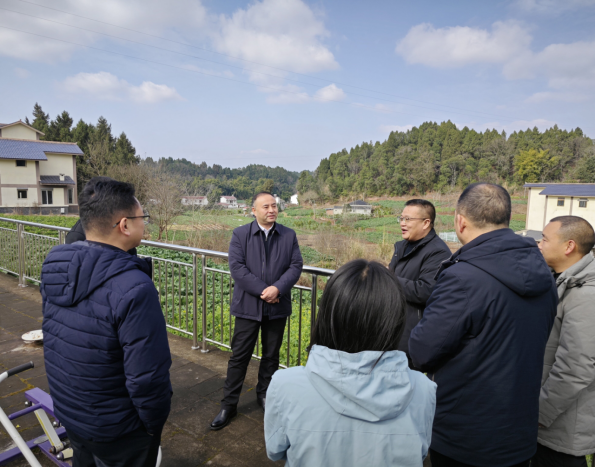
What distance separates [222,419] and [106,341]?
61.6 inches

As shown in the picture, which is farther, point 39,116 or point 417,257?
point 39,116

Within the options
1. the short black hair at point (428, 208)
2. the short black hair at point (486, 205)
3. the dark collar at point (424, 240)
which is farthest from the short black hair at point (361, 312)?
the short black hair at point (428, 208)

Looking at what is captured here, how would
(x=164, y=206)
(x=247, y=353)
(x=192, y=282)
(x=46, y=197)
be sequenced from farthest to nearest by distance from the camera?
(x=46, y=197) < (x=164, y=206) < (x=192, y=282) < (x=247, y=353)

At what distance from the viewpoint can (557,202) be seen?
113ft

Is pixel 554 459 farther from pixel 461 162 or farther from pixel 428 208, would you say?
pixel 461 162

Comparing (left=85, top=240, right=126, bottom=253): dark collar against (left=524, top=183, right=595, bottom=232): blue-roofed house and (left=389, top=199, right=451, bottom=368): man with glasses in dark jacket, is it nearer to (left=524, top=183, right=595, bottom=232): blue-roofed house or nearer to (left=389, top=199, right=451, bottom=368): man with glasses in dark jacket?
(left=389, top=199, right=451, bottom=368): man with glasses in dark jacket

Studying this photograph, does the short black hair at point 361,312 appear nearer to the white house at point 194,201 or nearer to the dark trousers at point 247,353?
the dark trousers at point 247,353

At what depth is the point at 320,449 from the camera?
0.95 meters

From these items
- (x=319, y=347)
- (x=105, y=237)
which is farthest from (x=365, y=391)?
(x=105, y=237)

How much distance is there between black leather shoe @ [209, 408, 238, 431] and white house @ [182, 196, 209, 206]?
17.0 metres

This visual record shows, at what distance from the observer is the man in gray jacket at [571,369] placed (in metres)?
1.68

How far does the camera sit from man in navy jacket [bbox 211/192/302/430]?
279cm

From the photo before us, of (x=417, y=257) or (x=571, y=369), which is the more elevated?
(x=417, y=257)

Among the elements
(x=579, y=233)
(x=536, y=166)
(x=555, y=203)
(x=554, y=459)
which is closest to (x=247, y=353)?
(x=554, y=459)
